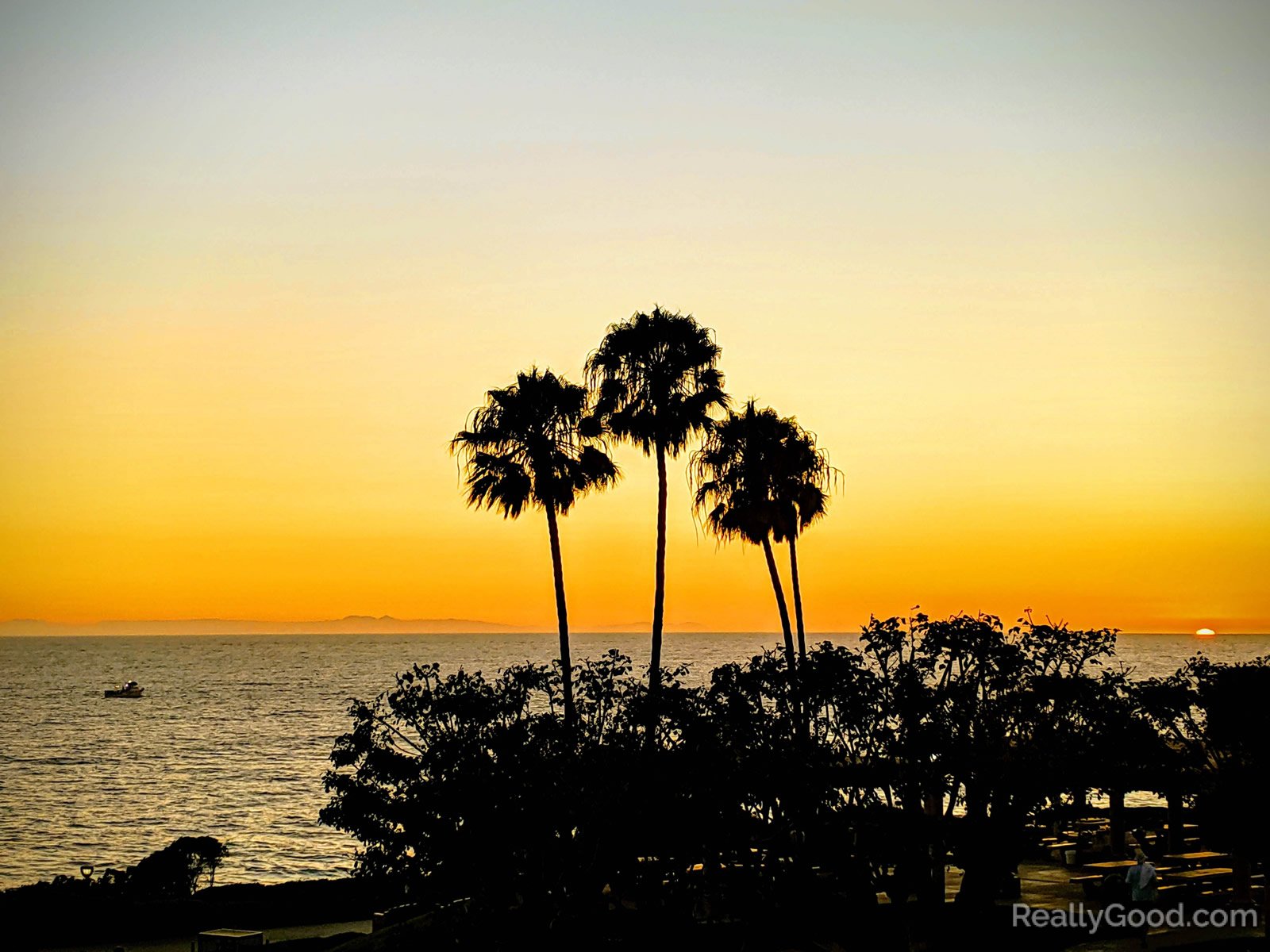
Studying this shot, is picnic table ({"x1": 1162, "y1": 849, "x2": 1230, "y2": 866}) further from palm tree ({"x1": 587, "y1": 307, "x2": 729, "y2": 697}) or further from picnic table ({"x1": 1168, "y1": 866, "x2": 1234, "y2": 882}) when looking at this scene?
palm tree ({"x1": 587, "y1": 307, "x2": 729, "y2": 697})

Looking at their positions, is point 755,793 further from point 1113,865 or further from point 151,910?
point 151,910

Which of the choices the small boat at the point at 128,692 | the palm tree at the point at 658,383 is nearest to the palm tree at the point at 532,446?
the palm tree at the point at 658,383

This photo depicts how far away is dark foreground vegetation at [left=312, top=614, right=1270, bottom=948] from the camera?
23.3 meters

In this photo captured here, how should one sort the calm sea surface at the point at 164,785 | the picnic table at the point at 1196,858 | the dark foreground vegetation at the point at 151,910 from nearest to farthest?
the dark foreground vegetation at the point at 151,910 → the picnic table at the point at 1196,858 → the calm sea surface at the point at 164,785

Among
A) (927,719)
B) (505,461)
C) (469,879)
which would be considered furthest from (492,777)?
(505,461)

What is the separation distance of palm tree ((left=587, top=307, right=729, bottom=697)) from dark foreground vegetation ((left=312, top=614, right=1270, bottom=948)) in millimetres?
10773

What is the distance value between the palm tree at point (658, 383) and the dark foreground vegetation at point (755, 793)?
10773 millimetres

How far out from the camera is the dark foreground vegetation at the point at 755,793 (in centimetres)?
2327

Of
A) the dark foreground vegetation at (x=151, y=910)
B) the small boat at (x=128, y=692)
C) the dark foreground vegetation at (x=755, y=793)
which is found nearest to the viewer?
the dark foreground vegetation at (x=755, y=793)

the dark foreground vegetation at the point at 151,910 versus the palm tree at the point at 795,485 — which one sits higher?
the palm tree at the point at 795,485

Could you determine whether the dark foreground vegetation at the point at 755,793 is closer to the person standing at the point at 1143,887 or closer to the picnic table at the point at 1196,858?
the person standing at the point at 1143,887

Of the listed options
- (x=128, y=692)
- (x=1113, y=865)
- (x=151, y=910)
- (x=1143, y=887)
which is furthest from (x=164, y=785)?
(x=128, y=692)

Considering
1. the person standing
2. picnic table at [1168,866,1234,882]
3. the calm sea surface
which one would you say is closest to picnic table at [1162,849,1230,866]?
picnic table at [1168,866,1234,882]

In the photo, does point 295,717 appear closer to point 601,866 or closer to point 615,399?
point 615,399
